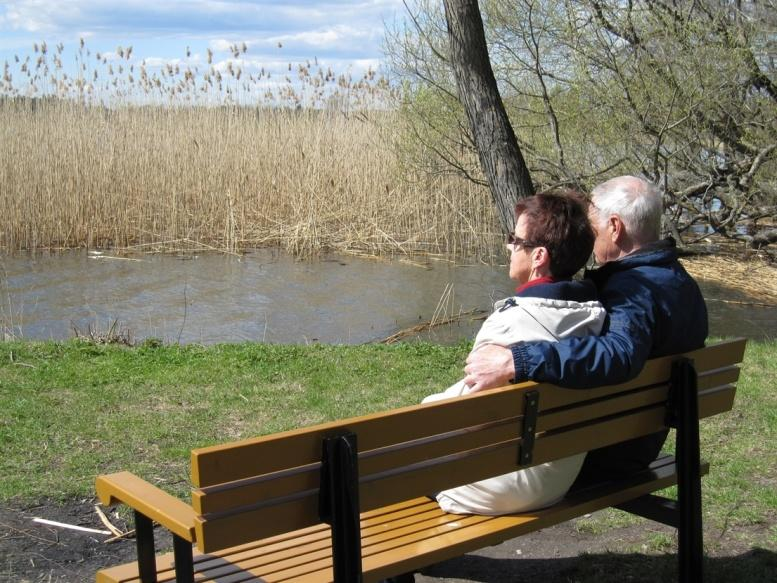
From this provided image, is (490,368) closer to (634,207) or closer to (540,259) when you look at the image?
(540,259)

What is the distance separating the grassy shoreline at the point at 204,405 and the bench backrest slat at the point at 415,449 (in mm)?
1221

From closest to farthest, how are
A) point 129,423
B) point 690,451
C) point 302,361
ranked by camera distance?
1. point 690,451
2. point 129,423
3. point 302,361

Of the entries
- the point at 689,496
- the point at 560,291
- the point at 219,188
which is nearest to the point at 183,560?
the point at 560,291

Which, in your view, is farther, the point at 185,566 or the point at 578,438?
the point at 578,438

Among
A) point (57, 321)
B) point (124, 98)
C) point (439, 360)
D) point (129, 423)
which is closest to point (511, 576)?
point (129, 423)

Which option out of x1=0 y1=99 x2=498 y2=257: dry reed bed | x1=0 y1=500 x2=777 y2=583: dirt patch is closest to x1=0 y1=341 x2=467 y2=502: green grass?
x1=0 y1=500 x2=777 y2=583: dirt patch

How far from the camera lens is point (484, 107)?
5520mm

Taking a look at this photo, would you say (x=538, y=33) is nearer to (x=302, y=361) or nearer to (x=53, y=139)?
(x=302, y=361)

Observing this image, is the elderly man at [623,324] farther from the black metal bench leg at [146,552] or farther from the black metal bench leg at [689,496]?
the black metal bench leg at [146,552]

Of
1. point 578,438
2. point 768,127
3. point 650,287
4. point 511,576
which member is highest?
point 768,127

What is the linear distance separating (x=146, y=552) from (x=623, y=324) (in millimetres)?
1466

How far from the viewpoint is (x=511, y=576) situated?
11.5 ft

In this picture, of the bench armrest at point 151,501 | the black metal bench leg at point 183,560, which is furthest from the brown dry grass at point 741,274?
the black metal bench leg at point 183,560

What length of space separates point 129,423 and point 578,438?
10.1ft
